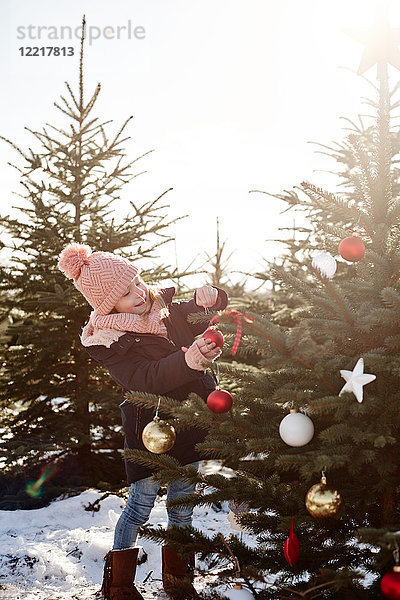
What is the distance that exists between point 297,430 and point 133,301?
129 centimetres

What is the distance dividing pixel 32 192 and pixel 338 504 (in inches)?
207

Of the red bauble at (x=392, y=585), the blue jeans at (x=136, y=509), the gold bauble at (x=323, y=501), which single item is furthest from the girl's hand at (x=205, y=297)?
the red bauble at (x=392, y=585)

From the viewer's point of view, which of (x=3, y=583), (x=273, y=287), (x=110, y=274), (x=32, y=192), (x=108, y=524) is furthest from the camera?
(x=273, y=287)

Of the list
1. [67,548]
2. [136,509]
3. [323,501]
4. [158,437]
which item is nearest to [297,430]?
[323,501]

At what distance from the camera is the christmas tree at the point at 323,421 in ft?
6.36

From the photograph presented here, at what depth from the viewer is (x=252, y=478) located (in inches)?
95.3

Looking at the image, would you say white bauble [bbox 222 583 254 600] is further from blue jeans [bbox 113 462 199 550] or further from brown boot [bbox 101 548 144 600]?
brown boot [bbox 101 548 144 600]

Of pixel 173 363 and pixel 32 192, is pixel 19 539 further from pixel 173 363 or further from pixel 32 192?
pixel 32 192

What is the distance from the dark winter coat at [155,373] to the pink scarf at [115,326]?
33mm

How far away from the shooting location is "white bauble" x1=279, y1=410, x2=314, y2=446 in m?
2.00

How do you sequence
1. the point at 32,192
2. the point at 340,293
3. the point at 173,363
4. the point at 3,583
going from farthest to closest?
the point at 32,192
the point at 3,583
the point at 173,363
the point at 340,293

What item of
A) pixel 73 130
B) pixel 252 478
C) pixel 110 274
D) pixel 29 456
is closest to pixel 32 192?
pixel 73 130

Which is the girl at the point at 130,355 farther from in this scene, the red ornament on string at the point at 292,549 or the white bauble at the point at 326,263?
the red ornament on string at the point at 292,549

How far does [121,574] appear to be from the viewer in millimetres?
2900
